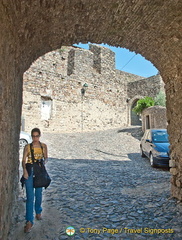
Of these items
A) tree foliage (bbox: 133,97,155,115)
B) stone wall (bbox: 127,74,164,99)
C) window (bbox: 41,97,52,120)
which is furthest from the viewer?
stone wall (bbox: 127,74,164,99)

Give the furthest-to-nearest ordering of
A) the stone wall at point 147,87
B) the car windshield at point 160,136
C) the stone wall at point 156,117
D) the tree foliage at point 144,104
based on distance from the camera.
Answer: the stone wall at point 147,87, the tree foliage at point 144,104, the stone wall at point 156,117, the car windshield at point 160,136

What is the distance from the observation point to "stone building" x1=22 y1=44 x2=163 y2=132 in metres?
14.1

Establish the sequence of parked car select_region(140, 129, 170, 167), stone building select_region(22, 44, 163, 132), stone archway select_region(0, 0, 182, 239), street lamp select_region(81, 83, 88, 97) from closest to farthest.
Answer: stone archway select_region(0, 0, 182, 239) < parked car select_region(140, 129, 170, 167) < stone building select_region(22, 44, 163, 132) < street lamp select_region(81, 83, 88, 97)

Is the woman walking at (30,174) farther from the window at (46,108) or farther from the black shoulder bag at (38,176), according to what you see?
the window at (46,108)

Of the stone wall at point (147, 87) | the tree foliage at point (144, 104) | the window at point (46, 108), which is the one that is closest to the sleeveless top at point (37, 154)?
the window at point (46, 108)

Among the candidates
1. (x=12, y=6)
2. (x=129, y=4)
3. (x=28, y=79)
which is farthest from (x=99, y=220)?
(x=28, y=79)

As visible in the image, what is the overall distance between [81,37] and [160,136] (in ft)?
17.8

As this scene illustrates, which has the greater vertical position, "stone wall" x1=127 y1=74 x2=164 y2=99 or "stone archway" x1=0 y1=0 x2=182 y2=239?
"stone wall" x1=127 y1=74 x2=164 y2=99

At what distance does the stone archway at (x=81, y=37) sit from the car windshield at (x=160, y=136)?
3.57 m

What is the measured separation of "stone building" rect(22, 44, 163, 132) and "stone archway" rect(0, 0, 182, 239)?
33.5 ft

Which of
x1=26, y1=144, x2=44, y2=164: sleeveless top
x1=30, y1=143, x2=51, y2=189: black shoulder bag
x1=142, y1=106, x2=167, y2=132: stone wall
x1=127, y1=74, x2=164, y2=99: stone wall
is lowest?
x1=30, y1=143, x2=51, y2=189: black shoulder bag

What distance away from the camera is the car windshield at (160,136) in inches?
287

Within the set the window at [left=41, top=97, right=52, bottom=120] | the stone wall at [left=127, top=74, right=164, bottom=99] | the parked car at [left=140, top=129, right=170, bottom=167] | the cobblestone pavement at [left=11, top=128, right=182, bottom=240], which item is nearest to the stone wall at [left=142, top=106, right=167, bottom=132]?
the parked car at [left=140, top=129, right=170, bottom=167]

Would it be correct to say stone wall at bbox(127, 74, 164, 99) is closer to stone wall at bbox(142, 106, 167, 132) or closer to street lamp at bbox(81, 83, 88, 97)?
street lamp at bbox(81, 83, 88, 97)
